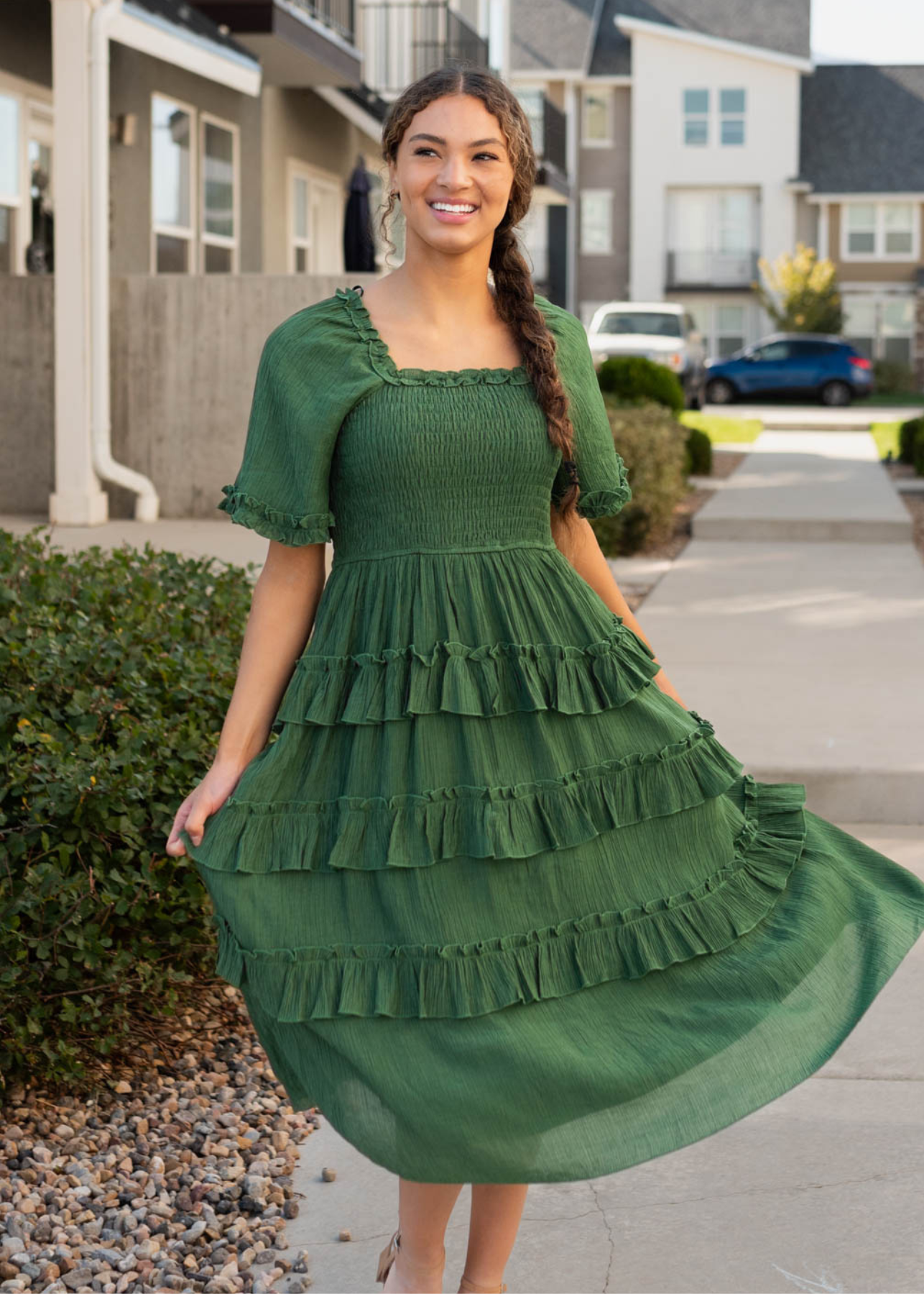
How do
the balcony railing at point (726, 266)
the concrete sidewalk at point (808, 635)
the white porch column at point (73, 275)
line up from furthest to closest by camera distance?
the balcony railing at point (726, 266) < the white porch column at point (73, 275) < the concrete sidewalk at point (808, 635)

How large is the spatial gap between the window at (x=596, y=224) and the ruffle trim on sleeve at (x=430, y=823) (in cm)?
4284

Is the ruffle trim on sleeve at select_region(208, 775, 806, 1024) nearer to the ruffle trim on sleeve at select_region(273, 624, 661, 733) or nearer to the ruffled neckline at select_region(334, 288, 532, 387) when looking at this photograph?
the ruffle trim on sleeve at select_region(273, 624, 661, 733)

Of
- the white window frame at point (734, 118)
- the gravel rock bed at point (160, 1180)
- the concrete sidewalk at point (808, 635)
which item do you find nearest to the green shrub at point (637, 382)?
the concrete sidewalk at point (808, 635)

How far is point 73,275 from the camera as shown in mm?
Result: 10953

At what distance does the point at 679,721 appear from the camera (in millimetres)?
2453

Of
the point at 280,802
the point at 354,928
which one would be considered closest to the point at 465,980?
the point at 354,928

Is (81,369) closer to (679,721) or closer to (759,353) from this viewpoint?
(679,721)

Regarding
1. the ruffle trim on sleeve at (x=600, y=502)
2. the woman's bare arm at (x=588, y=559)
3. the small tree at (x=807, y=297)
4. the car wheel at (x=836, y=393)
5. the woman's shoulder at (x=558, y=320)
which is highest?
the small tree at (x=807, y=297)

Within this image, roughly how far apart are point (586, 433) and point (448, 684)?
53 centimetres

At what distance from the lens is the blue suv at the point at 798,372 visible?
3425 cm

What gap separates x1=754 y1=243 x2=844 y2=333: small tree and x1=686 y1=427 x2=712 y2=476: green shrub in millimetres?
24235

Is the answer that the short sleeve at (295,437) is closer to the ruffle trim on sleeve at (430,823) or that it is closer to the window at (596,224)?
the ruffle trim on sleeve at (430,823)

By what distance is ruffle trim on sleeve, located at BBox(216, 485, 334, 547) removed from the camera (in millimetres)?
2324

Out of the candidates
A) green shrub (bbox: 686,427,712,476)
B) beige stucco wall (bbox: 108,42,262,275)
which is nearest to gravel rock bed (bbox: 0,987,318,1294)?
beige stucco wall (bbox: 108,42,262,275)
